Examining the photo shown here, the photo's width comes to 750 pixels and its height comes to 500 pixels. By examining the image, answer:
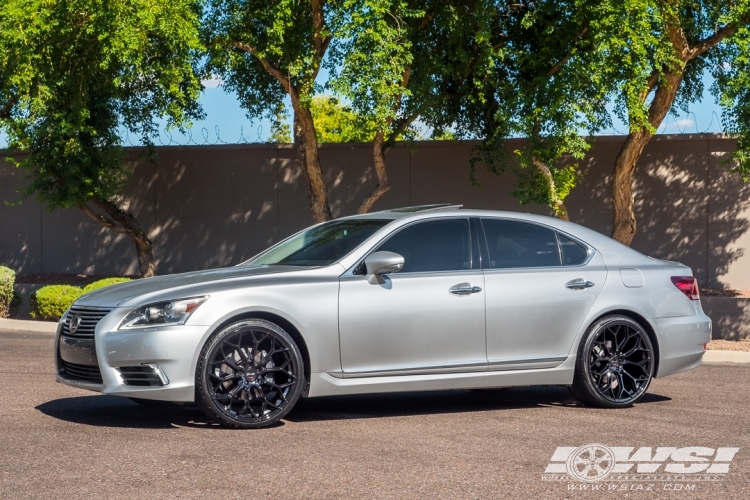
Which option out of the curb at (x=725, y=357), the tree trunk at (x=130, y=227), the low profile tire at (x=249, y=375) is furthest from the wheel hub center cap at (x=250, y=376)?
the tree trunk at (x=130, y=227)

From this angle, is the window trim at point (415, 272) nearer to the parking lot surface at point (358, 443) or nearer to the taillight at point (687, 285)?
the parking lot surface at point (358, 443)

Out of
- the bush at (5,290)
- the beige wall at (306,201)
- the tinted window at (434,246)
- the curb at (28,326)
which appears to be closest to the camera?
the tinted window at (434,246)

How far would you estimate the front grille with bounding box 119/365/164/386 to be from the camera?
700 cm

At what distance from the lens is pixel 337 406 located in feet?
28.0

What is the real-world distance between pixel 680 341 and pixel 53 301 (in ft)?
34.8

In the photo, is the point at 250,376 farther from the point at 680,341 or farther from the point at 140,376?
the point at 680,341

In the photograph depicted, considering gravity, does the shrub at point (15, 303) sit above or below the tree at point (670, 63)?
below

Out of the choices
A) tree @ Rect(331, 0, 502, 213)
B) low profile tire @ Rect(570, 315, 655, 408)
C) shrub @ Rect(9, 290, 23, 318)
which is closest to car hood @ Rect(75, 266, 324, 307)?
low profile tire @ Rect(570, 315, 655, 408)

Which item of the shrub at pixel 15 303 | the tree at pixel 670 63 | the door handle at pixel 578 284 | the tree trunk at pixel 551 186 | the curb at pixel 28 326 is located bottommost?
the curb at pixel 28 326

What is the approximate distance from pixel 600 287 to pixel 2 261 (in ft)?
57.9

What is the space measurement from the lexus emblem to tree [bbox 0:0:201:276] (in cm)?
755

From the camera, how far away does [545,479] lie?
585cm

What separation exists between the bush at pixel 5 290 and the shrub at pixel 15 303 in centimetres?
10

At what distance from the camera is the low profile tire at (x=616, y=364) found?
839cm
